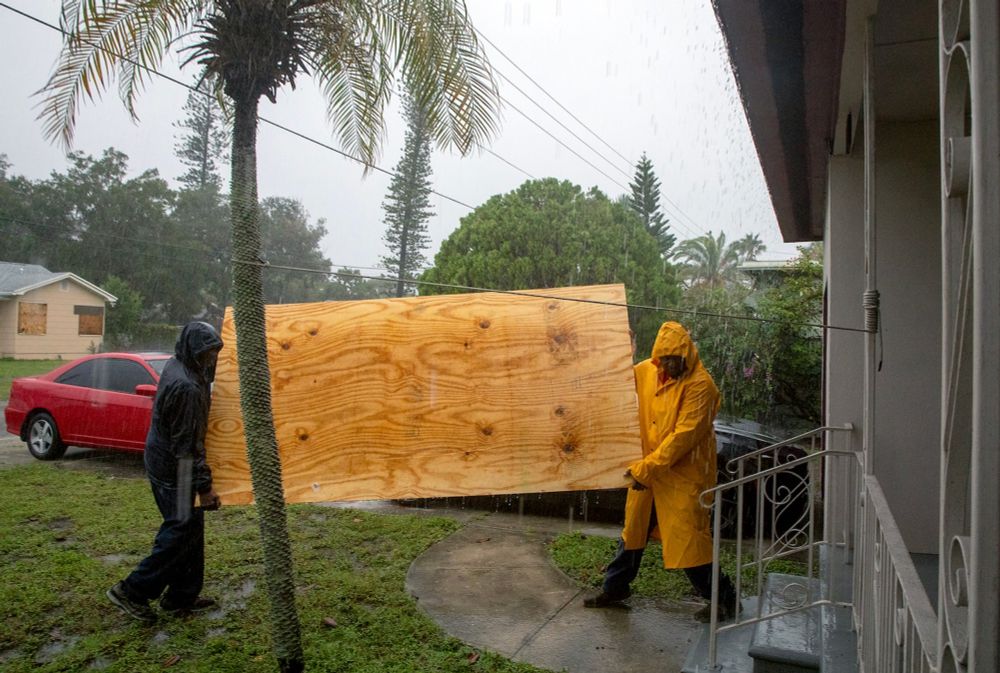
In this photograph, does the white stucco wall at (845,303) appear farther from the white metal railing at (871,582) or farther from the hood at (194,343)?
the hood at (194,343)

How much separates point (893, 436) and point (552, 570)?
7.93 ft

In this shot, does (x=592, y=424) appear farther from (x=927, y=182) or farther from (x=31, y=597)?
(x=31, y=597)

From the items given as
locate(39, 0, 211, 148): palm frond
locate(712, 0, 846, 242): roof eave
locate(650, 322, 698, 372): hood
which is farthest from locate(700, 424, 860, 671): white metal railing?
locate(39, 0, 211, 148): palm frond

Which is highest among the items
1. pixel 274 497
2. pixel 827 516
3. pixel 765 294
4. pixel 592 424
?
pixel 765 294

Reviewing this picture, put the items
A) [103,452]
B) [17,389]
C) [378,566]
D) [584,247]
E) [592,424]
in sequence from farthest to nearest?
[584,247] < [103,452] < [17,389] < [378,566] < [592,424]

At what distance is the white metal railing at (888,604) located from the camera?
55.4 inches

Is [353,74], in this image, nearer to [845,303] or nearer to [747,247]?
[845,303]

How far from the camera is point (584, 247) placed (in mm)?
10461

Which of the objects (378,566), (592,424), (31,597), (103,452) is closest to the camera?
(592,424)

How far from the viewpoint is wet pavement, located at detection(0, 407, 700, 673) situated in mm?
3748

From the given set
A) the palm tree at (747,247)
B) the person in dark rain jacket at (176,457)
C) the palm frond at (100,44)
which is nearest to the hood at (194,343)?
the person in dark rain jacket at (176,457)

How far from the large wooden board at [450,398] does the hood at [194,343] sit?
536 millimetres

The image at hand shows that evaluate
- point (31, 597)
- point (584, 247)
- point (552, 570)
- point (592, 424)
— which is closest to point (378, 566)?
point (552, 570)

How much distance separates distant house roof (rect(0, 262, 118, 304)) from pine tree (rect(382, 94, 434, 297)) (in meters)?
3.41
